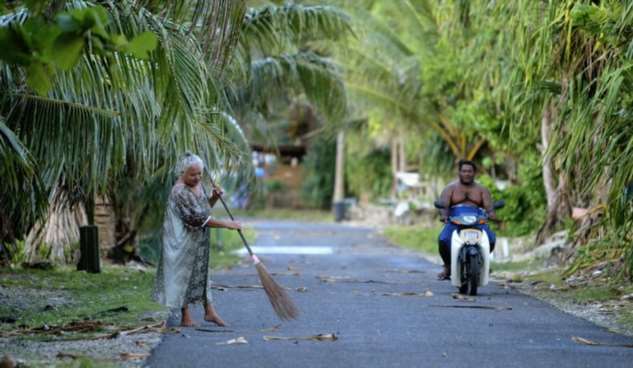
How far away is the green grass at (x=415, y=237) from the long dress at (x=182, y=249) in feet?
48.1

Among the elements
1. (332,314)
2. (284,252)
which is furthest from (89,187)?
(284,252)

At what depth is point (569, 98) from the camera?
13883 millimetres

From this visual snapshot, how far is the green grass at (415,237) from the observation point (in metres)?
27.2

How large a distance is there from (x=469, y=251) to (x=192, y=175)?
4.57 meters

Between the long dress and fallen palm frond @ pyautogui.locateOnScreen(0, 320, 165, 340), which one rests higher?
the long dress

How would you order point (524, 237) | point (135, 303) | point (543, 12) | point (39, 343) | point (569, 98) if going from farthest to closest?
Result: point (524, 237)
point (543, 12)
point (569, 98)
point (135, 303)
point (39, 343)

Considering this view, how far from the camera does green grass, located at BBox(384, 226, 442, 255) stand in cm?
2720

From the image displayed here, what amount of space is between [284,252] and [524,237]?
16.2ft

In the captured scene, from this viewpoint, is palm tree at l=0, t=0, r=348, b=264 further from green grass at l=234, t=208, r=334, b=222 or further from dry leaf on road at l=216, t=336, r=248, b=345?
green grass at l=234, t=208, r=334, b=222

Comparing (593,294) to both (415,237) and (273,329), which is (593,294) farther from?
(415,237)

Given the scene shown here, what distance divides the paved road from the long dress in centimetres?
38

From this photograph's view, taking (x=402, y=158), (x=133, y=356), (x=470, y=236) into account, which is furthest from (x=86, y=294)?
(x=402, y=158)

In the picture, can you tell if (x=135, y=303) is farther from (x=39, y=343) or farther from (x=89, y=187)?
(x=39, y=343)

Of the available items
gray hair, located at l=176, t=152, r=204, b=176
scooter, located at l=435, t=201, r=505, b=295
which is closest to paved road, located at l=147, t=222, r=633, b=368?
scooter, located at l=435, t=201, r=505, b=295
